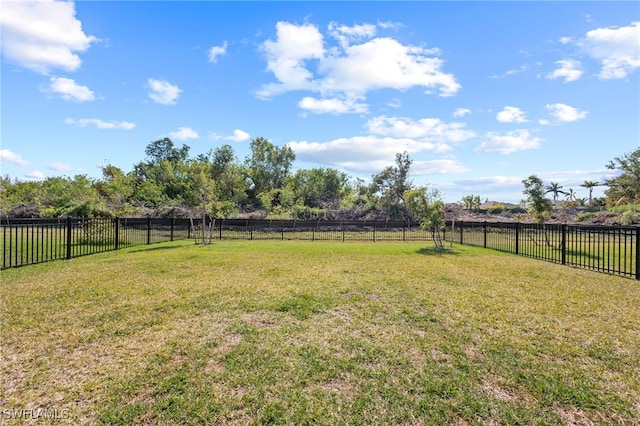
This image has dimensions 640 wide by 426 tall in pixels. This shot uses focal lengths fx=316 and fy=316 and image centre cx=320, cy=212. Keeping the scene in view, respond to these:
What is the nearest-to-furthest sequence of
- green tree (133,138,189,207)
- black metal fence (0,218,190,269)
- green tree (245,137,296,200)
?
black metal fence (0,218,190,269), green tree (133,138,189,207), green tree (245,137,296,200)

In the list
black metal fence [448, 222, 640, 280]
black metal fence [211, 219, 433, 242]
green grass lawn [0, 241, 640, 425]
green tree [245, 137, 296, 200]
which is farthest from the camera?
green tree [245, 137, 296, 200]

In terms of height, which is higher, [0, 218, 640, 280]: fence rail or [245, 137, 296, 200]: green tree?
[245, 137, 296, 200]: green tree

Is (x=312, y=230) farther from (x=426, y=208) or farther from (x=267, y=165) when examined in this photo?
(x=267, y=165)

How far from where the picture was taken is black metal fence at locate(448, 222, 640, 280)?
7.88 meters

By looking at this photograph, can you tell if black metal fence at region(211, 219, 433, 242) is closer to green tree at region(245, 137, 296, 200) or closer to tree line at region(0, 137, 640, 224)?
tree line at region(0, 137, 640, 224)

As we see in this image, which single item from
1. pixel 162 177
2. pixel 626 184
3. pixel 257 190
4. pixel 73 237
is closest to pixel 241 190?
pixel 257 190

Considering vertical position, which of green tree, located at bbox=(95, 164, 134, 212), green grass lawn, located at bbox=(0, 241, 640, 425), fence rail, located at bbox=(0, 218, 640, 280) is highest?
green tree, located at bbox=(95, 164, 134, 212)

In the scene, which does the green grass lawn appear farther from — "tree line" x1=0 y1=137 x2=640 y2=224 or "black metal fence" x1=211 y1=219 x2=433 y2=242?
"tree line" x1=0 y1=137 x2=640 y2=224

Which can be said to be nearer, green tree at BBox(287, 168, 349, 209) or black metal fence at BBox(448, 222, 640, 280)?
black metal fence at BBox(448, 222, 640, 280)

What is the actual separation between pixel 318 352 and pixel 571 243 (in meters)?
11.8

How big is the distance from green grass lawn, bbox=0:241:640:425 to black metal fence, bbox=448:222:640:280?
2.20 m

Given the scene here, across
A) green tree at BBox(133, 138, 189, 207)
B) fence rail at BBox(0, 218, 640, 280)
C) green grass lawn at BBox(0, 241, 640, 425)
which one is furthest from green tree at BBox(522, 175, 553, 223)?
green tree at BBox(133, 138, 189, 207)

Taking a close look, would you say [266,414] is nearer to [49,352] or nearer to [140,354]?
[140,354]

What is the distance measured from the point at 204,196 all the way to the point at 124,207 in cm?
1502
